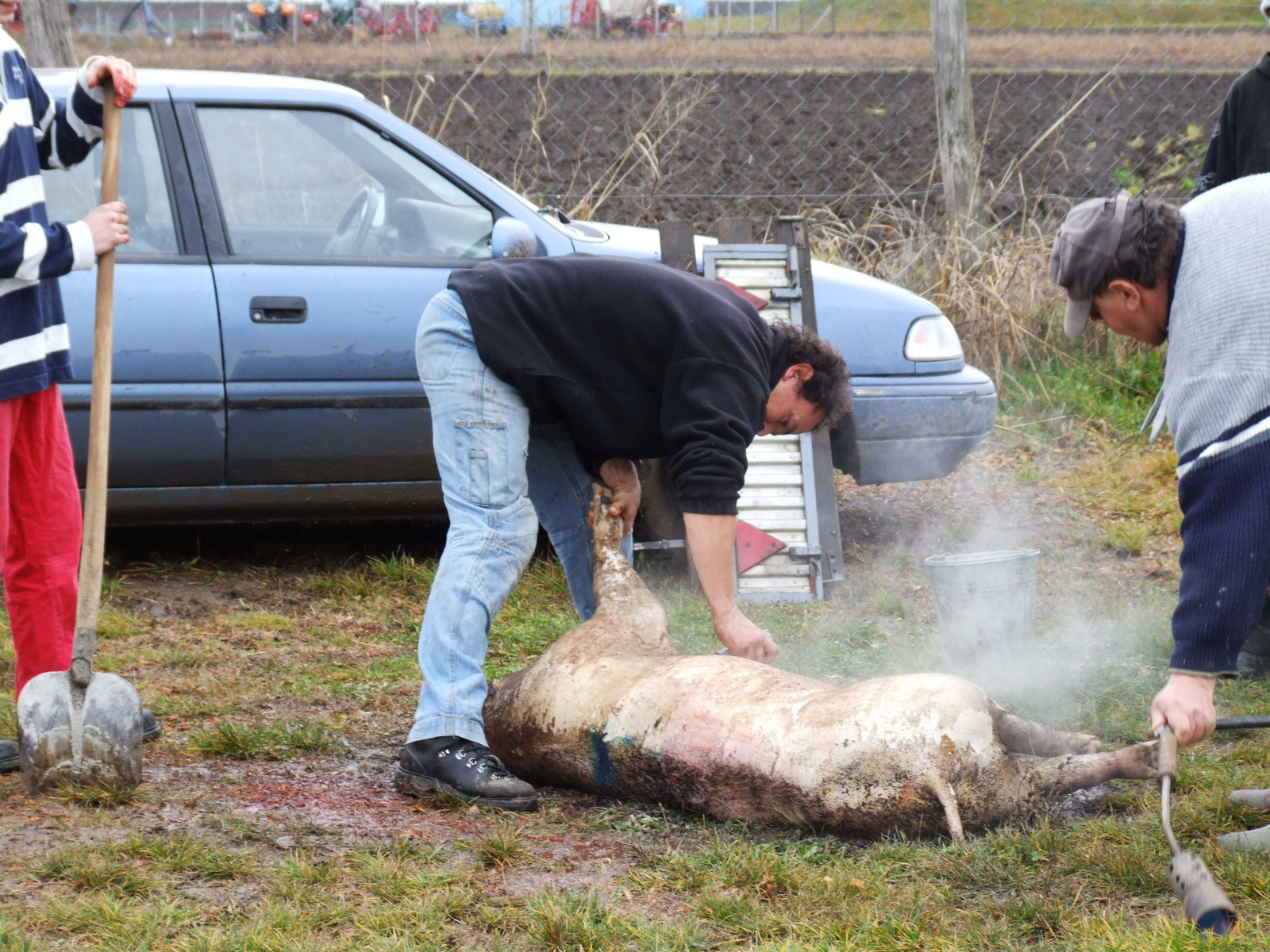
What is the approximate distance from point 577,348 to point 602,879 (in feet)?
4.08

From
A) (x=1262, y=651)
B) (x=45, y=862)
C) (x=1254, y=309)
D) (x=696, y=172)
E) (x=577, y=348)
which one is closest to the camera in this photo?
(x=1254, y=309)

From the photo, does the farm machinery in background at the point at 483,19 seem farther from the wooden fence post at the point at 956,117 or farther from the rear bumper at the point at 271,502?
the rear bumper at the point at 271,502

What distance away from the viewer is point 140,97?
4605 millimetres

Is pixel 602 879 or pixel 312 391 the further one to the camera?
pixel 312 391

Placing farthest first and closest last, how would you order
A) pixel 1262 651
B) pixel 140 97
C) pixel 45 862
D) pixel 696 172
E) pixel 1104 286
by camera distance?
pixel 696 172
pixel 140 97
pixel 1262 651
pixel 45 862
pixel 1104 286

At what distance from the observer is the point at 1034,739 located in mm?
2684

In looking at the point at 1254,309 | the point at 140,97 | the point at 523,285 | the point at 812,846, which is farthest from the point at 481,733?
the point at 140,97

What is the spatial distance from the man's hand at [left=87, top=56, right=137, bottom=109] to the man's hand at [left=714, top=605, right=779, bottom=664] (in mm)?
1967

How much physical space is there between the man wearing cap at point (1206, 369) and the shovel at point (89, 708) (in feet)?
7.37

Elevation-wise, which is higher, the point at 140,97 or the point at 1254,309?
the point at 140,97

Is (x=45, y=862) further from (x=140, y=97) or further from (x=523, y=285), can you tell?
(x=140, y=97)

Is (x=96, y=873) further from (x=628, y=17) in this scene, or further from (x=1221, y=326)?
(x=628, y=17)

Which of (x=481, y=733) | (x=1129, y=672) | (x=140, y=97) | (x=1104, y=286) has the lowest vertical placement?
(x=1129, y=672)

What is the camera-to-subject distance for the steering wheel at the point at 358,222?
4812 millimetres
